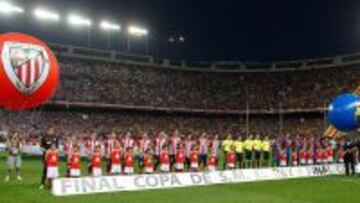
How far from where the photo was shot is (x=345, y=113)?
13812mm

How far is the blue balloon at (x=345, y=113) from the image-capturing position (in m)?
13.8

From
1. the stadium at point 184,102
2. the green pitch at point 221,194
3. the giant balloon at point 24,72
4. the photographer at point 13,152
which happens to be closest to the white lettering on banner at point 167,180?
the green pitch at point 221,194

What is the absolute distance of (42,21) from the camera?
58.2 metres

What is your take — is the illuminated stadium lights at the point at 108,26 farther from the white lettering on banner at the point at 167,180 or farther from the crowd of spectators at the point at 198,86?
the white lettering on banner at the point at 167,180

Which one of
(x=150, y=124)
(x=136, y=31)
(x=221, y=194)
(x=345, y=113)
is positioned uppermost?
(x=136, y=31)

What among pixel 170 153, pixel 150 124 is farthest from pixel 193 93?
pixel 170 153

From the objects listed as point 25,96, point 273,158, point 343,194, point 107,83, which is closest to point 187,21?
point 107,83

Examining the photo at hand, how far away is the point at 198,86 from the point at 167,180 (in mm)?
41825

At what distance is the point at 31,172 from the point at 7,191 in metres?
8.35

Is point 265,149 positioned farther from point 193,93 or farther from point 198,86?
point 198,86

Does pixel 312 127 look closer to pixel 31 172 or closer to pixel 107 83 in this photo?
pixel 107 83

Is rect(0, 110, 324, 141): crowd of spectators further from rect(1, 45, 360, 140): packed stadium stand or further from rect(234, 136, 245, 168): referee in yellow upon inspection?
rect(234, 136, 245, 168): referee in yellow

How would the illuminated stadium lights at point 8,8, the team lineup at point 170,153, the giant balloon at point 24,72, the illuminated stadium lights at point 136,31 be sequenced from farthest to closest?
1. the illuminated stadium lights at point 136,31
2. the illuminated stadium lights at point 8,8
3. the team lineup at point 170,153
4. the giant balloon at point 24,72

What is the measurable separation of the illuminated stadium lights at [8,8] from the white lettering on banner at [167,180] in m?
33.7
